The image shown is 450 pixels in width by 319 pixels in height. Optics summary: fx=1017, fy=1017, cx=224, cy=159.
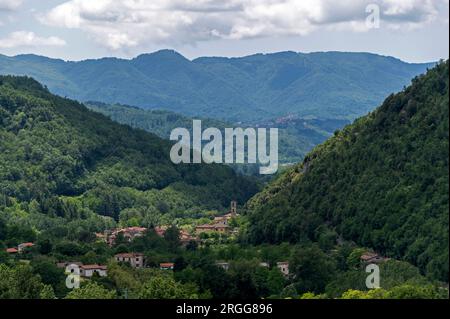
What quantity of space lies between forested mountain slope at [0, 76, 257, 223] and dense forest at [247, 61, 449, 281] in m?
43.7

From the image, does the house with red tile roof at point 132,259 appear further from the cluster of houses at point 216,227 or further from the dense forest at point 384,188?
the cluster of houses at point 216,227

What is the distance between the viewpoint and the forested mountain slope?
428 ft

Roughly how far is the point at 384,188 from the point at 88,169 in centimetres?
8516

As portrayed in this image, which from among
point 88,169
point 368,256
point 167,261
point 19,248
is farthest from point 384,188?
point 88,169

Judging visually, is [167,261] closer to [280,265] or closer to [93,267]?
[93,267]

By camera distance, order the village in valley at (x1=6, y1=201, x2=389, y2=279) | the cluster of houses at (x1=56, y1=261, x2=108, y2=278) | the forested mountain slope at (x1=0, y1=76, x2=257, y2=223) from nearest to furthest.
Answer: the village in valley at (x1=6, y1=201, x2=389, y2=279)
the cluster of houses at (x1=56, y1=261, x2=108, y2=278)
the forested mountain slope at (x1=0, y1=76, x2=257, y2=223)

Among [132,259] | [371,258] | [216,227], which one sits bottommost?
[216,227]

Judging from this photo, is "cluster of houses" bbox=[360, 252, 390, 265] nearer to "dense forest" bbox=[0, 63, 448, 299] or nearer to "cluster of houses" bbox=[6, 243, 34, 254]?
"dense forest" bbox=[0, 63, 448, 299]

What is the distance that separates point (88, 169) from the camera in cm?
14725

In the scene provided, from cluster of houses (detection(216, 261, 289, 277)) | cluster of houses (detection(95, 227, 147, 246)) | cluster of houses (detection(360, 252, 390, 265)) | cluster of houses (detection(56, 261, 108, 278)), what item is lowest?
cluster of houses (detection(95, 227, 147, 246))

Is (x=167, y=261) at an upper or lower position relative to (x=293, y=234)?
lower

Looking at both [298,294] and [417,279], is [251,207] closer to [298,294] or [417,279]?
[298,294]

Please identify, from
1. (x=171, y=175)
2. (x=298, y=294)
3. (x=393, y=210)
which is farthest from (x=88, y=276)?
(x=171, y=175)

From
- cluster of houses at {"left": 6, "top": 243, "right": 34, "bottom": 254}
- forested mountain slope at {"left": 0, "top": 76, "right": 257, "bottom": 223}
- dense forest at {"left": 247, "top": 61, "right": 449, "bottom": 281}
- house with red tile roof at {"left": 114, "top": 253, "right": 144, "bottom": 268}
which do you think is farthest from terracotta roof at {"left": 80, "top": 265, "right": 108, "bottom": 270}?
forested mountain slope at {"left": 0, "top": 76, "right": 257, "bottom": 223}
